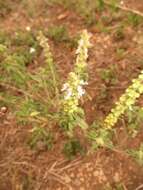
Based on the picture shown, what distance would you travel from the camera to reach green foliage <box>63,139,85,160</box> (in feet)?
9.30

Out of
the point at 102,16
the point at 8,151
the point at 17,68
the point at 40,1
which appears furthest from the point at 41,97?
the point at 40,1

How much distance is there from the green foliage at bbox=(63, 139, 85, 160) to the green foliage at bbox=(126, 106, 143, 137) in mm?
315

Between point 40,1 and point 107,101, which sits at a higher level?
point 40,1

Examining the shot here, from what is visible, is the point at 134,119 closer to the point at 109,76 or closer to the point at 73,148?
the point at 73,148

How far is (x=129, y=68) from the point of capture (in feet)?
10.7

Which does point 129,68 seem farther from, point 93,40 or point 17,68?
point 17,68

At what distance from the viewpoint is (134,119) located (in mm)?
2723

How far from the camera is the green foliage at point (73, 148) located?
2.83 metres

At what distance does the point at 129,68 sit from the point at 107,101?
34 cm

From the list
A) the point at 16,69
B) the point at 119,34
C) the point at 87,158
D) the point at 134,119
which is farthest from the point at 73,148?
the point at 119,34

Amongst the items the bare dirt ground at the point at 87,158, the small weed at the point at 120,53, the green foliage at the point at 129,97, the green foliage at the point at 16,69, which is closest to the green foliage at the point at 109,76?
the bare dirt ground at the point at 87,158

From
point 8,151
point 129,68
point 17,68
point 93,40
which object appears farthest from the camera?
point 93,40

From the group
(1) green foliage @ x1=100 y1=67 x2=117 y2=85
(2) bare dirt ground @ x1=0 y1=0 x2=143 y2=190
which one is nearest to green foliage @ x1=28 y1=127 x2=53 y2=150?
(2) bare dirt ground @ x1=0 y1=0 x2=143 y2=190

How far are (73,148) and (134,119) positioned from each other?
1.36 ft
